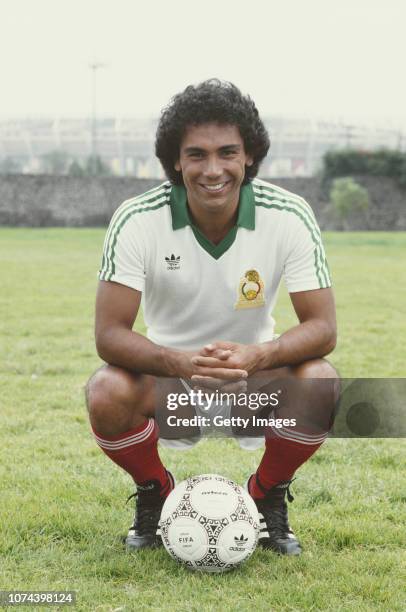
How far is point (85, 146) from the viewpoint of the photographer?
280ft

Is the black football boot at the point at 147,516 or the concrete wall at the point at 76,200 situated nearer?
the black football boot at the point at 147,516

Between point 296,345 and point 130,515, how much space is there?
101 centimetres

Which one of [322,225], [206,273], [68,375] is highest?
[206,273]

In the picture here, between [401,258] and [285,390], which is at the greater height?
[285,390]

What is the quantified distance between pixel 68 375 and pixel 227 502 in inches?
136

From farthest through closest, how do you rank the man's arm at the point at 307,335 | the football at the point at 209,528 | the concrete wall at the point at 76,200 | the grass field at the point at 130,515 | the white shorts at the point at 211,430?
the concrete wall at the point at 76,200, the white shorts at the point at 211,430, the man's arm at the point at 307,335, the football at the point at 209,528, the grass field at the point at 130,515

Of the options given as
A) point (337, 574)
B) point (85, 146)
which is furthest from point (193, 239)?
point (85, 146)

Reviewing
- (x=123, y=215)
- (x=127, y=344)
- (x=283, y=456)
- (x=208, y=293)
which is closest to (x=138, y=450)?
(x=127, y=344)

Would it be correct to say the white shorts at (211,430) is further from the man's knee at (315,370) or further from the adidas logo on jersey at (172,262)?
Answer: the adidas logo on jersey at (172,262)

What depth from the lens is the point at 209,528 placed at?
2.92 metres

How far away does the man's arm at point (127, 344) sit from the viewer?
308cm

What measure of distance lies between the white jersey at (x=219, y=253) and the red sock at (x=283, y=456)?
51 cm

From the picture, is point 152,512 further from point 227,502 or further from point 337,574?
point 337,574

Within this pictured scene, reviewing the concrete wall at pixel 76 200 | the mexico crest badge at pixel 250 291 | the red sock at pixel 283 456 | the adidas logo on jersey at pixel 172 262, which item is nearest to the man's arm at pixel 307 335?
the mexico crest badge at pixel 250 291
